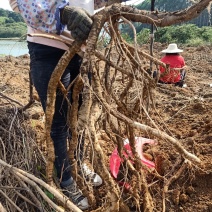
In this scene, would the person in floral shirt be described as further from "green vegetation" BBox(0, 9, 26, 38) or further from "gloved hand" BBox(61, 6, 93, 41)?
"green vegetation" BBox(0, 9, 26, 38)

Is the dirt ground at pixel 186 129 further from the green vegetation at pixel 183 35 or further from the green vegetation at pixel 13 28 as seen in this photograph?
the green vegetation at pixel 183 35

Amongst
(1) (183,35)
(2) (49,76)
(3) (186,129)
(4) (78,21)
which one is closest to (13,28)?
(3) (186,129)

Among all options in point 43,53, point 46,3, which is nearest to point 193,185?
point 43,53

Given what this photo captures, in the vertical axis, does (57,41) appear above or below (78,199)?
above

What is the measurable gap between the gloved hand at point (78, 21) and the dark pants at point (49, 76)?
0.24m

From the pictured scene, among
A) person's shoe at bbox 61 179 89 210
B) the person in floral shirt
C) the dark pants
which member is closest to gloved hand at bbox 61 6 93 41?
the person in floral shirt

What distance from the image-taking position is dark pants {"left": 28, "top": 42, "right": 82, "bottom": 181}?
59.4 inches

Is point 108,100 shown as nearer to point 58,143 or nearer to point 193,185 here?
point 58,143

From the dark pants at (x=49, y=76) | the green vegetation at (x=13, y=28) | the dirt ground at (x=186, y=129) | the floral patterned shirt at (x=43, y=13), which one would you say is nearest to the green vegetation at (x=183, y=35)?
the green vegetation at (x=13, y=28)

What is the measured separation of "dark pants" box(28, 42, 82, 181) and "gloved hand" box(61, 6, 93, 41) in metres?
0.24

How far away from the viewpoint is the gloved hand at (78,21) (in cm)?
125

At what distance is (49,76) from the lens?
1.52 m

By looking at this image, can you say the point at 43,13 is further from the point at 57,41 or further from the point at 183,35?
the point at 183,35

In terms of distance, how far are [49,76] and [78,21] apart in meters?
0.36
